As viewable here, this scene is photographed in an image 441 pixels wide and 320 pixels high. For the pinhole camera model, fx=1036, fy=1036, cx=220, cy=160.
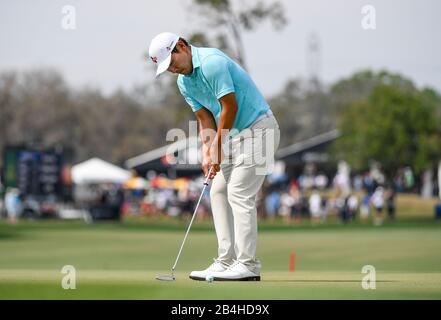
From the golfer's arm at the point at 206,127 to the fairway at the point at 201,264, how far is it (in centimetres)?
137

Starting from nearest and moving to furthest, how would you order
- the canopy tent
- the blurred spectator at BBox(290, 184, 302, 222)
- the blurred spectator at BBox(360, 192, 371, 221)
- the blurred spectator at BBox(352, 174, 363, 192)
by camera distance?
1. the blurred spectator at BBox(290, 184, 302, 222)
2. the blurred spectator at BBox(360, 192, 371, 221)
3. the canopy tent
4. the blurred spectator at BBox(352, 174, 363, 192)

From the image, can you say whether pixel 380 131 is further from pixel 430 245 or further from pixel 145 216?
pixel 430 245

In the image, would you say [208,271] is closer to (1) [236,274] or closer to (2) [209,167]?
(1) [236,274]

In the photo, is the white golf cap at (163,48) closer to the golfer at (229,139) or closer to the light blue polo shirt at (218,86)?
the golfer at (229,139)

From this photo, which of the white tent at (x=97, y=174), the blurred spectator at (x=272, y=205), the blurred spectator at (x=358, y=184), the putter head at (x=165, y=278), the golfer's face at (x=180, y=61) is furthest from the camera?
the blurred spectator at (x=358, y=184)

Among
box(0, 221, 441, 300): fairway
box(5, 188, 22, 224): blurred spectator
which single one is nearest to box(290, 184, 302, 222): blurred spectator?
box(5, 188, 22, 224): blurred spectator

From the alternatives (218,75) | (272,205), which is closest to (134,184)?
(272,205)

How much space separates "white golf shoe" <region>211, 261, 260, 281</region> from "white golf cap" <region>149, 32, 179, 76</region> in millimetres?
2049

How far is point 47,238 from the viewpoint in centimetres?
3662

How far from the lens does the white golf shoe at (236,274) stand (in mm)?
10086

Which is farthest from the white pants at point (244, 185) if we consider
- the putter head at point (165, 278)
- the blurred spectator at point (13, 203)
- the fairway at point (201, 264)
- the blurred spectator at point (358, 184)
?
the blurred spectator at point (358, 184)

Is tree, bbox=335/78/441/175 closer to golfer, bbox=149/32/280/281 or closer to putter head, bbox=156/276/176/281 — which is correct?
golfer, bbox=149/32/280/281

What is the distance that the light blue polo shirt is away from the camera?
9977mm
